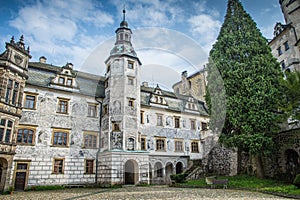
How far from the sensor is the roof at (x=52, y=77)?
20.1 m

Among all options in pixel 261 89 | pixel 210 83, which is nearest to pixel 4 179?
pixel 210 83

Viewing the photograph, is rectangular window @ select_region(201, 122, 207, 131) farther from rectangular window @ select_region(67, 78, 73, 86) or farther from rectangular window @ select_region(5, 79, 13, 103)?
rectangular window @ select_region(5, 79, 13, 103)

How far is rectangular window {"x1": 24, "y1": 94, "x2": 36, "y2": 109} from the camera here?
18891mm

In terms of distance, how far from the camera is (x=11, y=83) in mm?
16359

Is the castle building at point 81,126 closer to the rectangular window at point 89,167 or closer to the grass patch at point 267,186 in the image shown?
the rectangular window at point 89,167

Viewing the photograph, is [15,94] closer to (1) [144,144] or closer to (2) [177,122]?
(1) [144,144]

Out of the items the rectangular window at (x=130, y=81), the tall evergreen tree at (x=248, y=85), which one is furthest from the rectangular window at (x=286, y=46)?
the rectangular window at (x=130, y=81)

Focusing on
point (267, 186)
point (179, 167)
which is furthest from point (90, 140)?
point (267, 186)

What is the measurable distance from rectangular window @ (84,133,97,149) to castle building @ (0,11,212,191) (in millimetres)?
93

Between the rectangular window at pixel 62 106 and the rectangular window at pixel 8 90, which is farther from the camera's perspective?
the rectangular window at pixel 62 106

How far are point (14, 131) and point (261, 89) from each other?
60.7 ft

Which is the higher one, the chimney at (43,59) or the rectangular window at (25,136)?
the chimney at (43,59)

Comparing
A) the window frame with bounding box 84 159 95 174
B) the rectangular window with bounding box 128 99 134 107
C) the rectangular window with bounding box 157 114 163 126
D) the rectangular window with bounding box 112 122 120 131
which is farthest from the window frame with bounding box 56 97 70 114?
the rectangular window with bounding box 157 114 163 126

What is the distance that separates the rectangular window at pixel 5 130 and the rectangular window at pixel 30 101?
310cm
